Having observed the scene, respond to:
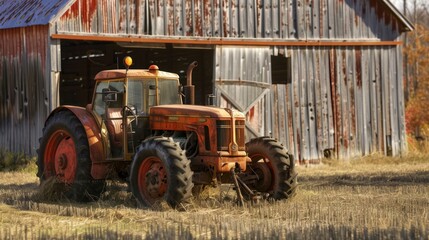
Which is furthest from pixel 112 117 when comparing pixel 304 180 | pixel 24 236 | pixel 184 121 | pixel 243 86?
pixel 243 86

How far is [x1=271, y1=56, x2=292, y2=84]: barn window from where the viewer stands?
25484 millimetres

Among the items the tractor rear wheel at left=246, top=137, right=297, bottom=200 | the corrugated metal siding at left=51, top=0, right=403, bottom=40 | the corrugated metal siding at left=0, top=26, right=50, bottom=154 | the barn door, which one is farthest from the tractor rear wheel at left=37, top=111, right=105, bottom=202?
the barn door

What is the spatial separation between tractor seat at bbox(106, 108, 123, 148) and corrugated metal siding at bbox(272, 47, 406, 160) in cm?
1052

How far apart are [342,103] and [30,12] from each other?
29.4 ft

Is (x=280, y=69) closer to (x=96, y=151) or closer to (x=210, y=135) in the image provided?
(x=96, y=151)

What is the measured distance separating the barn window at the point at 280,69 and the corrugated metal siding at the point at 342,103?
0.46 metres

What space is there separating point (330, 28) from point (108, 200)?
12411 millimetres

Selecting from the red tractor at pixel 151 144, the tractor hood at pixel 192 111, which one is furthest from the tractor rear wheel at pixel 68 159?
the tractor hood at pixel 192 111

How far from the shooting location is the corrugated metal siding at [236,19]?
70.9 feet

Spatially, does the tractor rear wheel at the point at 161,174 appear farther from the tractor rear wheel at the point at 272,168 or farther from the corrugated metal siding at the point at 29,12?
the corrugated metal siding at the point at 29,12

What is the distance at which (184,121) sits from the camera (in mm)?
14250

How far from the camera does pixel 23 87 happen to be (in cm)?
2191

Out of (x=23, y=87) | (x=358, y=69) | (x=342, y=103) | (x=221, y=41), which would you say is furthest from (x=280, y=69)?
(x=23, y=87)

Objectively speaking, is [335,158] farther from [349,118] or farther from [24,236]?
[24,236]
